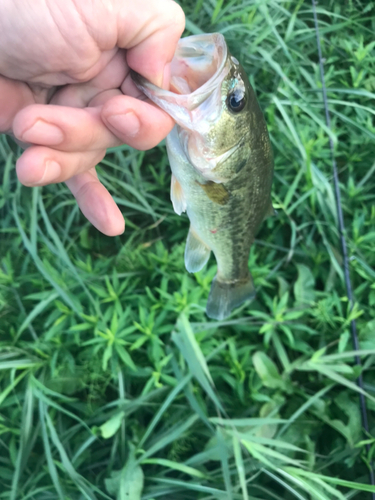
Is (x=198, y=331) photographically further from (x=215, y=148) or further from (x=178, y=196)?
(x=215, y=148)

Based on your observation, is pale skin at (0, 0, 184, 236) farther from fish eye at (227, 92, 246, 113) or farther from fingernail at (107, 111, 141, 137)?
fish eye at (227, 92, 246, 113)

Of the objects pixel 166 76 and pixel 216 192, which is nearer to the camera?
pixel 166 76

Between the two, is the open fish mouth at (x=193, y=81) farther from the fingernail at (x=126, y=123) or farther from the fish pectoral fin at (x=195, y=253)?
the fish pectoral fin at (x=195, y=253)

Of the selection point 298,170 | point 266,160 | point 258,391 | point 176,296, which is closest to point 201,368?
point 176,296

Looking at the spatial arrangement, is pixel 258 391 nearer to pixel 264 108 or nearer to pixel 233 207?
pixel 233 207

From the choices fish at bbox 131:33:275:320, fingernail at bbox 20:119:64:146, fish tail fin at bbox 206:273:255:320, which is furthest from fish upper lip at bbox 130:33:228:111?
fish tail fin at bbox 206:273:255:320

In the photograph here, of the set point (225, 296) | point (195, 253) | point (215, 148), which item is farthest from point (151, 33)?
point (225, 296)
